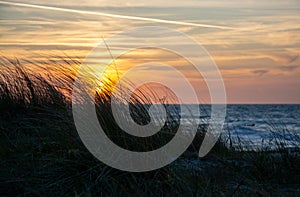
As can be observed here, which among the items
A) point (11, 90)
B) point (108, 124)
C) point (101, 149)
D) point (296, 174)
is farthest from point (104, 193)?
point (11, 90)

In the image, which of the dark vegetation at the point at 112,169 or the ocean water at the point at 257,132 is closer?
the dark vegetation at the point at 112,169

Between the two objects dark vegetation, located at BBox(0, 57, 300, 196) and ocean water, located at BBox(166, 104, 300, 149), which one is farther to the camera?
ocean water, located at BBox(166, 104, 300, 149)

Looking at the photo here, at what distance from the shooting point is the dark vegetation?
356cm

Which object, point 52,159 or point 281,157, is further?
point 281,157

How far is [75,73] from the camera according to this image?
476 cm

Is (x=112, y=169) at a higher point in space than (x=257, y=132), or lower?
lower

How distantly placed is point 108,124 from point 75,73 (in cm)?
96

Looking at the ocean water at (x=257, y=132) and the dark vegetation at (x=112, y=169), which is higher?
the ocean water at (x=257, y=132)

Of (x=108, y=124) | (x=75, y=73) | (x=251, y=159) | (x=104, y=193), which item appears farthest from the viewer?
(x=75, y=73)

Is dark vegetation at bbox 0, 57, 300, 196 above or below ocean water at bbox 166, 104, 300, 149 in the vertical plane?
below

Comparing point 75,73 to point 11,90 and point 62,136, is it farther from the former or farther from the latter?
point 11,90

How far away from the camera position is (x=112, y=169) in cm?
368

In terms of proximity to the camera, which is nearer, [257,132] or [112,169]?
[112,169]

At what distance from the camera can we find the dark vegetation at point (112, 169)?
3.56 metres
